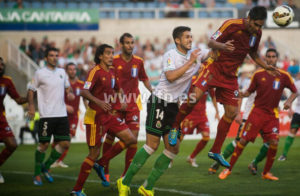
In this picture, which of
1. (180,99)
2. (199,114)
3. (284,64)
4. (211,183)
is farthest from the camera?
(284,64)

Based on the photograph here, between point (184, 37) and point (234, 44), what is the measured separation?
1.00 m

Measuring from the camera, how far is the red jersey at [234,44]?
28.1 feet

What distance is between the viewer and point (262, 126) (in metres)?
10.8

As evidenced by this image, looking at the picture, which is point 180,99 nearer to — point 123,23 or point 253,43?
point 253,43

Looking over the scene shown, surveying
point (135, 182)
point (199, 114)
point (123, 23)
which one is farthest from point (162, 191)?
point (123, 23)

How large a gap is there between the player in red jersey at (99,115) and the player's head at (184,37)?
1.43 metres

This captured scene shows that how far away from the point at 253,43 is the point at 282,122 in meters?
13.2

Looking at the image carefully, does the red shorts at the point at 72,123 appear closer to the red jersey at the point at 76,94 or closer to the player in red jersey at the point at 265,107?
the red jersey at the point at 76,94

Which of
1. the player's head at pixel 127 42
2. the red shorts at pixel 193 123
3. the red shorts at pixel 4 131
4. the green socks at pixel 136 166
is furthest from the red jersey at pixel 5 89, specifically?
the red shorts at pixel 193 123

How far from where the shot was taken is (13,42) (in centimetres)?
2612

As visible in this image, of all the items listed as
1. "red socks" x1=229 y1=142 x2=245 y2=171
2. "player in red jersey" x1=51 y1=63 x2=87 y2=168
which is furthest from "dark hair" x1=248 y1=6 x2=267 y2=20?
"player in red jersey" x1=51 y1=63 x2=87 y2=168

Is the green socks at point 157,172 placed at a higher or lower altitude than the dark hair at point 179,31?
lower

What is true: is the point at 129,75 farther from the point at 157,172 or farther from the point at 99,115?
the point at 157,172

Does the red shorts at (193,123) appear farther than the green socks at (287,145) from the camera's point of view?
No
